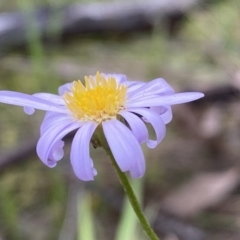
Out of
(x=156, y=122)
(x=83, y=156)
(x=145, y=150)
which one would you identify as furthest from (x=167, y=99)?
(x=145, y=150)

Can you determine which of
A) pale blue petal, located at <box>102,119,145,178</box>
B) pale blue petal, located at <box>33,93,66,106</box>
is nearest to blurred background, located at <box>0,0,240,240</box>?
pale blue petal, located at <box>33,93,66,106</box>

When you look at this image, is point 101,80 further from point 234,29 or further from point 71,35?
point 234,29

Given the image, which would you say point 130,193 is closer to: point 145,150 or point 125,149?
point 125,149

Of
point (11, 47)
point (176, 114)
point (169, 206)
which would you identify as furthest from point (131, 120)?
point (11, 47)

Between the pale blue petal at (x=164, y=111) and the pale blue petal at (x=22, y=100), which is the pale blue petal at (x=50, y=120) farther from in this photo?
the pale blue petal at (x=164, y=111)

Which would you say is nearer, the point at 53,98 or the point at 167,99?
the point at 167,99

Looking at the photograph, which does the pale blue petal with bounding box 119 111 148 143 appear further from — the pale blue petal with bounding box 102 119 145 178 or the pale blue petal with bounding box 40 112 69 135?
the pale blue petal with bounding box 40 112 69 135

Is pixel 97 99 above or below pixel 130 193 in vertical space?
above

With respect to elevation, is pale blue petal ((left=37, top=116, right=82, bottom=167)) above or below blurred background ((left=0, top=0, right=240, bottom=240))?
below
